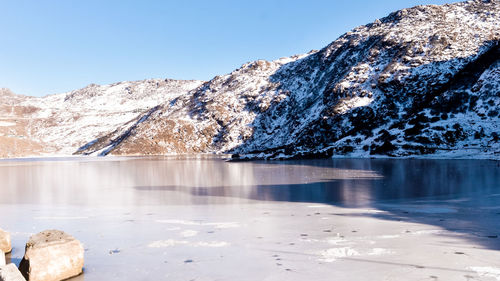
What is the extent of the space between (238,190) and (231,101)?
12117cm

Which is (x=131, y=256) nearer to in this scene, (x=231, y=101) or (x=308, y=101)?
(x=308, y=101)

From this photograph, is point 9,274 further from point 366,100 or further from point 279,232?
point 366,100

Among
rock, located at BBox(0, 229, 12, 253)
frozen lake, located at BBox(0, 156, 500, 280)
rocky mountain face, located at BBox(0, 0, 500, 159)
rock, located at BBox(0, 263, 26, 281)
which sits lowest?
frozen lake, located at BBox(0, 156, 500, 280)

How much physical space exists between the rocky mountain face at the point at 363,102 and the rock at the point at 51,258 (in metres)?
54.9

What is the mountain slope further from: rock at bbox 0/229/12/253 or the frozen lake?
rock at bbox 0/229/12/253

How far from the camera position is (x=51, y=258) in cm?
677

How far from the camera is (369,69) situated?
9944 centimetres

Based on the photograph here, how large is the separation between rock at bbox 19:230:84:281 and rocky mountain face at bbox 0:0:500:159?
54.9 metres

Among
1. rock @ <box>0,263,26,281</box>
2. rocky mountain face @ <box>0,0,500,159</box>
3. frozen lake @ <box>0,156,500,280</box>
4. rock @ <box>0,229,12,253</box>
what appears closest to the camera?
rock @ <box>0,263,26,281</box>

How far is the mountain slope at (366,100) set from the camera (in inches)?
2491

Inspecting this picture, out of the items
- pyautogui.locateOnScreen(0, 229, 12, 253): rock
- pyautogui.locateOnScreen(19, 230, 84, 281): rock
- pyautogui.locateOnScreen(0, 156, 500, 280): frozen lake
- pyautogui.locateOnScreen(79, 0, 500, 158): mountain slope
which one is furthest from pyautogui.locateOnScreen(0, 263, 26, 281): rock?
pyautogui.locateOnScreen(79, 0, 500, 158): mountain slope

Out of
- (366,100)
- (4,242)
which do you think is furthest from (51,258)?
(366,100)

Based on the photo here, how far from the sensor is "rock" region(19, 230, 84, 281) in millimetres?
6570

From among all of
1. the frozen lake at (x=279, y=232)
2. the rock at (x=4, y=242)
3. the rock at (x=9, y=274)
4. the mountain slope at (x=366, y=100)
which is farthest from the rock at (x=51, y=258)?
the mountain slope at (x=366, y=100)
